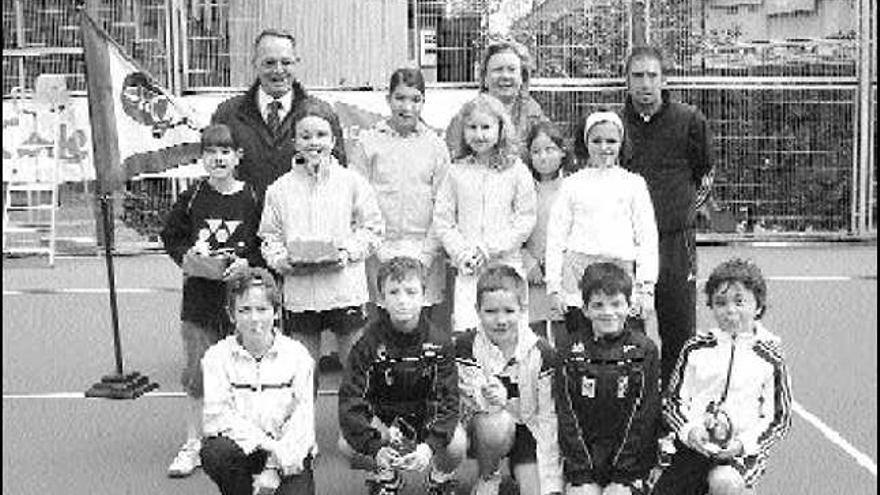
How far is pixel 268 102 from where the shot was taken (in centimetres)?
634

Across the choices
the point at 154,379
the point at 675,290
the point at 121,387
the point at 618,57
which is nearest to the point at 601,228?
the point at 675,290

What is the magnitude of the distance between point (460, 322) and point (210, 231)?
3.80 ft

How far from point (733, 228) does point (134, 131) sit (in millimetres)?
7642

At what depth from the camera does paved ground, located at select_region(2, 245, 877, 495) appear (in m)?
5.85

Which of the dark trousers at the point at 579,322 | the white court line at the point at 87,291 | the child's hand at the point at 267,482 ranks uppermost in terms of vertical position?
the dark trousers at the point at 579,322

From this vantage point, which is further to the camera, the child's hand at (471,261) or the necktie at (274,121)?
the necktie at (274,121)

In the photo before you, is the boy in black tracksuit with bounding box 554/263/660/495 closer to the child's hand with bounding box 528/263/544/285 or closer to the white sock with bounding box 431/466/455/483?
the white sock with bounding box 431/466/455/483

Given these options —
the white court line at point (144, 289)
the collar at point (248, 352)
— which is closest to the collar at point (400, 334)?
the collar at point (248, 352)

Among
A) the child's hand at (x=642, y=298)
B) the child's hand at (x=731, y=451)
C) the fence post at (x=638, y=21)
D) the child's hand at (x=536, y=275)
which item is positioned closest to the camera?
the child's hand at (x=731, y=451)

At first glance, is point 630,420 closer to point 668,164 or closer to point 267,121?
point 668,164

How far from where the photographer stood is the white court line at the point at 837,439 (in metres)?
5.93

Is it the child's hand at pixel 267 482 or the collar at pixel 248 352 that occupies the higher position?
the collar at pixel 248 352

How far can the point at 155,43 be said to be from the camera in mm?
12805

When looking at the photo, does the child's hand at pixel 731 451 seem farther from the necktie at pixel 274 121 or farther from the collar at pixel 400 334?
the necktie at pixel 274 121
